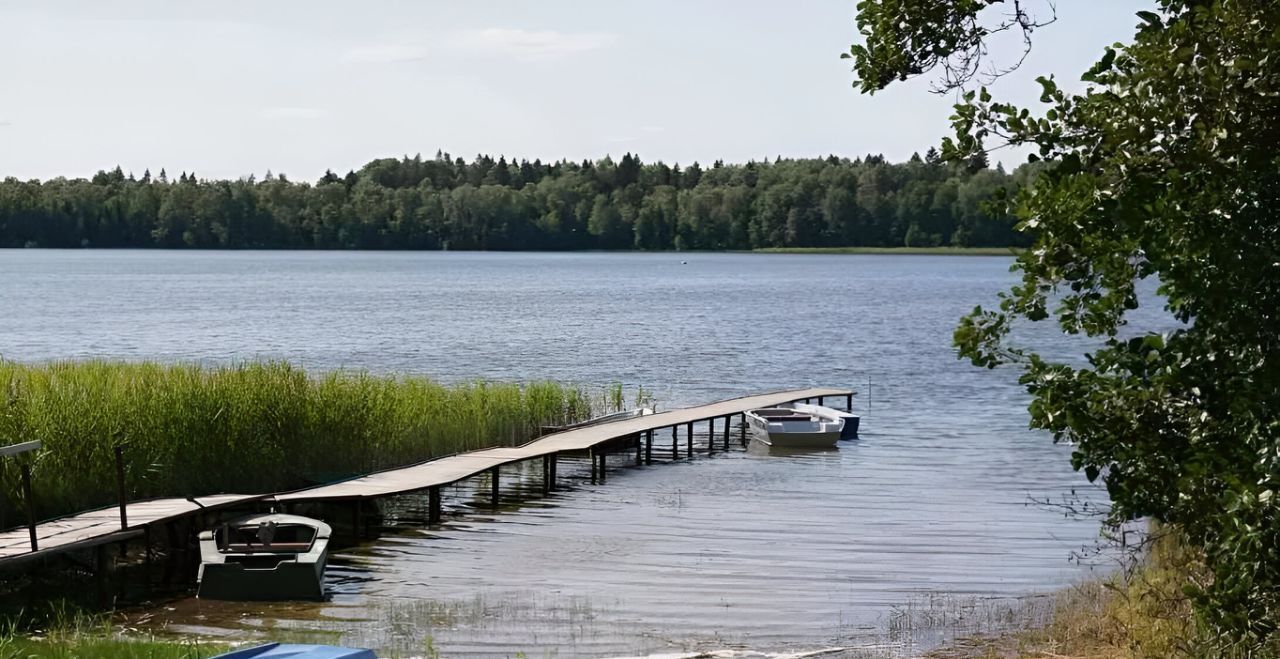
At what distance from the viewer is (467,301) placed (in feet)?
290

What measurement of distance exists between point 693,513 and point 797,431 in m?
8.20

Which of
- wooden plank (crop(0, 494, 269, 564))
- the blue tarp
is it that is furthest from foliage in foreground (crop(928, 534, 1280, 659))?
wooden plank (crop(0, 494, 269, 564))

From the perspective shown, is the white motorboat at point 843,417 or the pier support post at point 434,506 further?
the white motorboat at point 843,417

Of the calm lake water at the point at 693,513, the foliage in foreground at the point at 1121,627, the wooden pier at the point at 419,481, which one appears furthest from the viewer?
the wooden pier at the point at 419,481

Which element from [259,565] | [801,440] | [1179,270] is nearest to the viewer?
[1179,270]

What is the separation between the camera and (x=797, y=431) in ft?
97.8

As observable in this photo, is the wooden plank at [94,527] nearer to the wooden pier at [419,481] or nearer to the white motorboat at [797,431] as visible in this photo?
the wooden pier at [419,481]

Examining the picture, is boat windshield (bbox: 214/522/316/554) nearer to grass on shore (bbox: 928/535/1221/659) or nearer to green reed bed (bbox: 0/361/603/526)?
green reed bed (bbox: 0/361/603/526)

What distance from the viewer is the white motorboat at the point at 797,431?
97.7ft

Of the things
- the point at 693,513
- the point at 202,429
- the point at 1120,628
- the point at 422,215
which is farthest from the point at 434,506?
the point at 422,215

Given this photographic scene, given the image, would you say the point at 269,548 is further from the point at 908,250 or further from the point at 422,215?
the point at 422,215

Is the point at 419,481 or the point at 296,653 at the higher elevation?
the point at 296,653

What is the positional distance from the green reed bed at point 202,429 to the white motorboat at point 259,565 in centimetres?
236

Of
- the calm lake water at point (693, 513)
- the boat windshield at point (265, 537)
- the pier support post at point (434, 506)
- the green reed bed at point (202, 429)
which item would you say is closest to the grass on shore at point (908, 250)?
the calm lake water at point (693, 513)
